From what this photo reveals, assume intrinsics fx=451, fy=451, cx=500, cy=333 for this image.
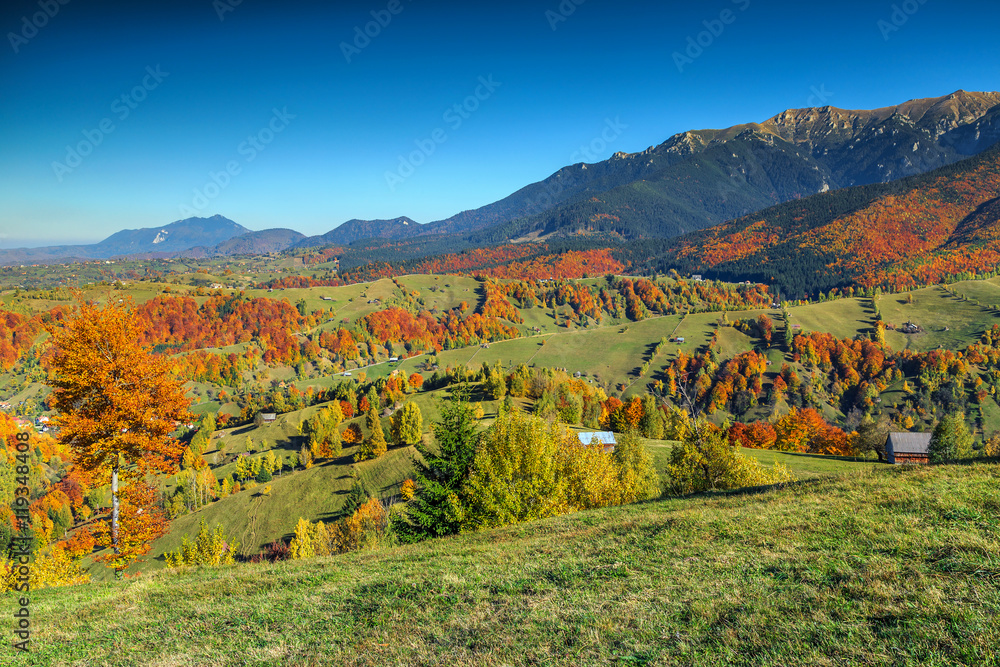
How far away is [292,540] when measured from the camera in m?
90.4

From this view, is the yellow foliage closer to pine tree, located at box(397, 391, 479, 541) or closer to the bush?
pine tree, located at box(397, 391, 479, 541)

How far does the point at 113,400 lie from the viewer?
77.7 feet

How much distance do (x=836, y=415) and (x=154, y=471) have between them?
215 m

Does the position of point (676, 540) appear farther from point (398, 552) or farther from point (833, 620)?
point (398, 552)

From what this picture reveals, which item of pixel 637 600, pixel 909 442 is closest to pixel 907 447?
pixel 909 442

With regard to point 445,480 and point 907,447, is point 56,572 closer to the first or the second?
point 445,480

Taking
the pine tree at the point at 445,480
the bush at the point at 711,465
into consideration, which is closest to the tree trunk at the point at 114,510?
the pine tree at the point at 445,480

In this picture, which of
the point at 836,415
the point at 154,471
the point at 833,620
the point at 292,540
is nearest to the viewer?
the point at 833,620

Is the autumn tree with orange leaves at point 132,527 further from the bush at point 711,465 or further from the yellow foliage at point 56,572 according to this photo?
the bush at point 711,465

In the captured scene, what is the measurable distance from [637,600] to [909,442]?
345 feet

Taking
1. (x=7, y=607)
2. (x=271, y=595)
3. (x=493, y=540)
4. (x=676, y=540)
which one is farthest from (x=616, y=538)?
(x=7, y=607)

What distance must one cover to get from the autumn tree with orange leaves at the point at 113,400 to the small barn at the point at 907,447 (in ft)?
354

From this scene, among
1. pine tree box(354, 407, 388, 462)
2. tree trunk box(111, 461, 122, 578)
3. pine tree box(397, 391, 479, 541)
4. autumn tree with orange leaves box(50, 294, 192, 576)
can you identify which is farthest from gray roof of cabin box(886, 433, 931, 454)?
tree trunk box(111, 461, 122, 578)

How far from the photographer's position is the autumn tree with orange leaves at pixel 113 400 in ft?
75.6
